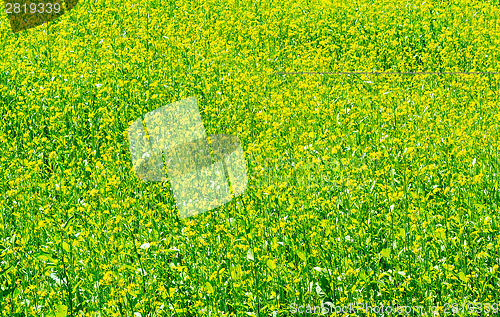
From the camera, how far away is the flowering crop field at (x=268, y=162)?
3.51m

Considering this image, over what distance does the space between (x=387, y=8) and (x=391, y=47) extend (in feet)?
4.36

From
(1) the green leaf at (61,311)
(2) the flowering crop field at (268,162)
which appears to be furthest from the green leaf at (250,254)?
(1) the green leaf at (61,311)

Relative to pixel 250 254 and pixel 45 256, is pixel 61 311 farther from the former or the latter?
pixel 250 254

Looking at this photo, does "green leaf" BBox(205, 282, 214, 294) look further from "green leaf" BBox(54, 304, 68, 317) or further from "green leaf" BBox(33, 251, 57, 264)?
"green leaf" BBox(33, 251, 57, 264)

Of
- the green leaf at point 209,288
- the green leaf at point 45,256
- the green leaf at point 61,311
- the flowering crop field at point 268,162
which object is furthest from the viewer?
the green leaf at point 45,256

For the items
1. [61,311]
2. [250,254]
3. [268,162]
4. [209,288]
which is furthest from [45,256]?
[268,162]

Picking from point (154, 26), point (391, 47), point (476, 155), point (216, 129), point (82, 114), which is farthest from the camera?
point (154, 26)

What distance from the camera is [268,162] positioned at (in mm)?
4922

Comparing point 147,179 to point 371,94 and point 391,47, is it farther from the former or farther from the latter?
point 391,47

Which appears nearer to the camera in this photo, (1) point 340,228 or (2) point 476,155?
(1) point 340,228

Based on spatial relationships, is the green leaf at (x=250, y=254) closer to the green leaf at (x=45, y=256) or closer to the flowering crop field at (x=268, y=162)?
the flowering crop field at (x=268, y=162)

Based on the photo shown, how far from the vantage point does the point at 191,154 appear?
209 inches

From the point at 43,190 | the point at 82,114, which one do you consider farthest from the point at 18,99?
the point at 43,190

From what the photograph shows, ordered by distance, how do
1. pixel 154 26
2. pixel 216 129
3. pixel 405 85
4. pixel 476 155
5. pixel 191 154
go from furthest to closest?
pixel 154 26, pixel 405 85, pixel 216 129, pixel 191 154, pixel 476 155
